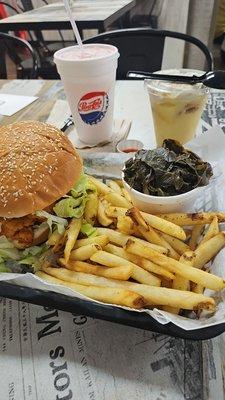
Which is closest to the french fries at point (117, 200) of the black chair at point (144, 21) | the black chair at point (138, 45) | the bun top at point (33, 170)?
the bun top at point (33, 170)

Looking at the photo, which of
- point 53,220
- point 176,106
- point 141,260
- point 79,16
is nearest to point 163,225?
point 141,260

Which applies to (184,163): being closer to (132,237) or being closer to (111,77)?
(132,237)

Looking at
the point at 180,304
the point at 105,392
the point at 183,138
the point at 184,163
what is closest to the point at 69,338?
the point at 105,392

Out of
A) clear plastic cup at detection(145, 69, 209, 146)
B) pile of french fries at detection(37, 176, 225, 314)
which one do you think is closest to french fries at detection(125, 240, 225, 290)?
pile of french fries at detection(37, 176, 225, 314)

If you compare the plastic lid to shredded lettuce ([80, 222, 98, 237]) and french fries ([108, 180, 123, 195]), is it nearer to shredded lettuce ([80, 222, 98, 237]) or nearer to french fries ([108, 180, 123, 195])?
french fries ([108, 180, 123, 195])

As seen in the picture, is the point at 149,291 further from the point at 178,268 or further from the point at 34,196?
the point at 34,196

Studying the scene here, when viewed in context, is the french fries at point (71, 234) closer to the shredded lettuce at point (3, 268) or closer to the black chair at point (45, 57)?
the shredded lettuce at point (3, 268)
